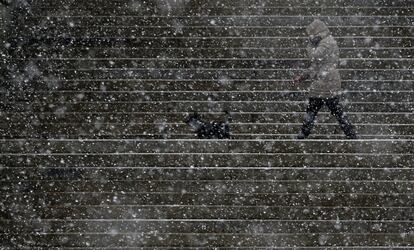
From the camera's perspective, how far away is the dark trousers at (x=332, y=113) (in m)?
5.50

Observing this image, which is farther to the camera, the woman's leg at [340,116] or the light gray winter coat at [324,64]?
the woman's leg at [340,116]

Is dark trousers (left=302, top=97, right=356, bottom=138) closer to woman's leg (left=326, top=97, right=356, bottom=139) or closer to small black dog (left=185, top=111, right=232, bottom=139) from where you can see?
woman's leg (left=326, top=97, right=356, bottom=139)

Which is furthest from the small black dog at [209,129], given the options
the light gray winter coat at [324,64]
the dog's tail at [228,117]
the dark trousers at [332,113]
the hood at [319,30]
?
the hood at [319,30]

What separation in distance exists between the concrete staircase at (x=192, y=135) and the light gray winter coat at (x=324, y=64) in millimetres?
496

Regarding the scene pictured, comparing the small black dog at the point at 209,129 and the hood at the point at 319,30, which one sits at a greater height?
the hood at the point at 319,30

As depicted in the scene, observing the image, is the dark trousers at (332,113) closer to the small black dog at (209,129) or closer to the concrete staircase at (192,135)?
the concrete staircase at (192,135)

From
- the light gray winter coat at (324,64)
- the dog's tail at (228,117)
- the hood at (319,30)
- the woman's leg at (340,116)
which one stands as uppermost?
the hood at (319,30)

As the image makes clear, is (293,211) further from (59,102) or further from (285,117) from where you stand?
(59,102)

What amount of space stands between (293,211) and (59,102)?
3321mm

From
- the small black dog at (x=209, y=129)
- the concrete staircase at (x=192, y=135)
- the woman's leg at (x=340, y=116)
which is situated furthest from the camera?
the small black dog at (x=209, y=129)

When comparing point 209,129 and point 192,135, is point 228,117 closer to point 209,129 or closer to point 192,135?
point 209,129

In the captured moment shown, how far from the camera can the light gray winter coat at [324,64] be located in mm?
5305

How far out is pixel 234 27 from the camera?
6.14 meters

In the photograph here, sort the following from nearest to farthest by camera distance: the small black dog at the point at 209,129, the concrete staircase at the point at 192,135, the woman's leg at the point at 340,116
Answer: the concrete staircase at the point at 192,135, the woman's leg at the point at 340,116, the small black dog at the point at 209,129
